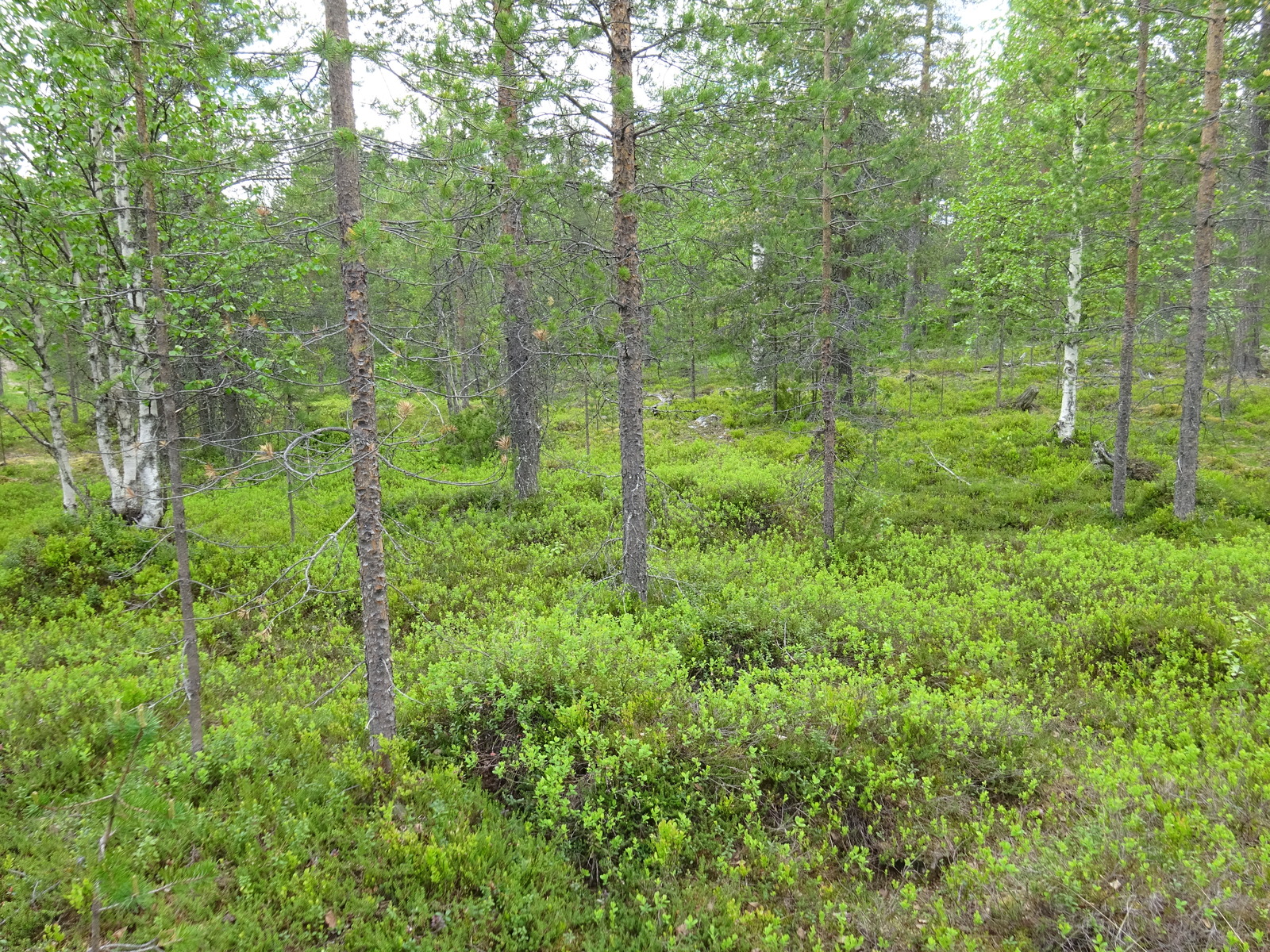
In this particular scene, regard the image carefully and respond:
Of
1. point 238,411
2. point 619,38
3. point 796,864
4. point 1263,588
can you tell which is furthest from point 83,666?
point 1263,588

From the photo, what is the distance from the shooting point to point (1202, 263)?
39.8 ft

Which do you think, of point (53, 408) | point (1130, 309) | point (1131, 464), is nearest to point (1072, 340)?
point (1130, 309)

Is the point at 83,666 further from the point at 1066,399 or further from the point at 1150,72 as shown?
the point at 1066,399

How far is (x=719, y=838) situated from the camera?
18.9 feet

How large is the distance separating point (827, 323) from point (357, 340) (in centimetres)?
862

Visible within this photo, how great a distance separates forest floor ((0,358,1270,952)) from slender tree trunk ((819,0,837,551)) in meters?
1.12

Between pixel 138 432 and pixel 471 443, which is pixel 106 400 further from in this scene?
pixel 471 443

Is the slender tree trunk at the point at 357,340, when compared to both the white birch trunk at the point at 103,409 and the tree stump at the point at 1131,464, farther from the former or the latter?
the tree stump at the point at 1131,464

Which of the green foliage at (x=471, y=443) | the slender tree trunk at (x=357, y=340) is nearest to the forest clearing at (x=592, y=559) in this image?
the slender tree trunk at (x=357, y=340)

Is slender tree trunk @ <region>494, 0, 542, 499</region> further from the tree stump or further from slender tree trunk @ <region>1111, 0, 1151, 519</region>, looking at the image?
the tree stump

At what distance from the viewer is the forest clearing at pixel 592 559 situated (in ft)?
16.3

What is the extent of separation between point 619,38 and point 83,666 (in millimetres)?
11170

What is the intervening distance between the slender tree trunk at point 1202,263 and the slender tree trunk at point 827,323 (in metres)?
6.86

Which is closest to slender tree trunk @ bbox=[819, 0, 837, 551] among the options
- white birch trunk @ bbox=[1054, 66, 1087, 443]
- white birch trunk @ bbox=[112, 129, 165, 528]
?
white birch trunk @ bbox=[1054, 66, 1087, 443]
